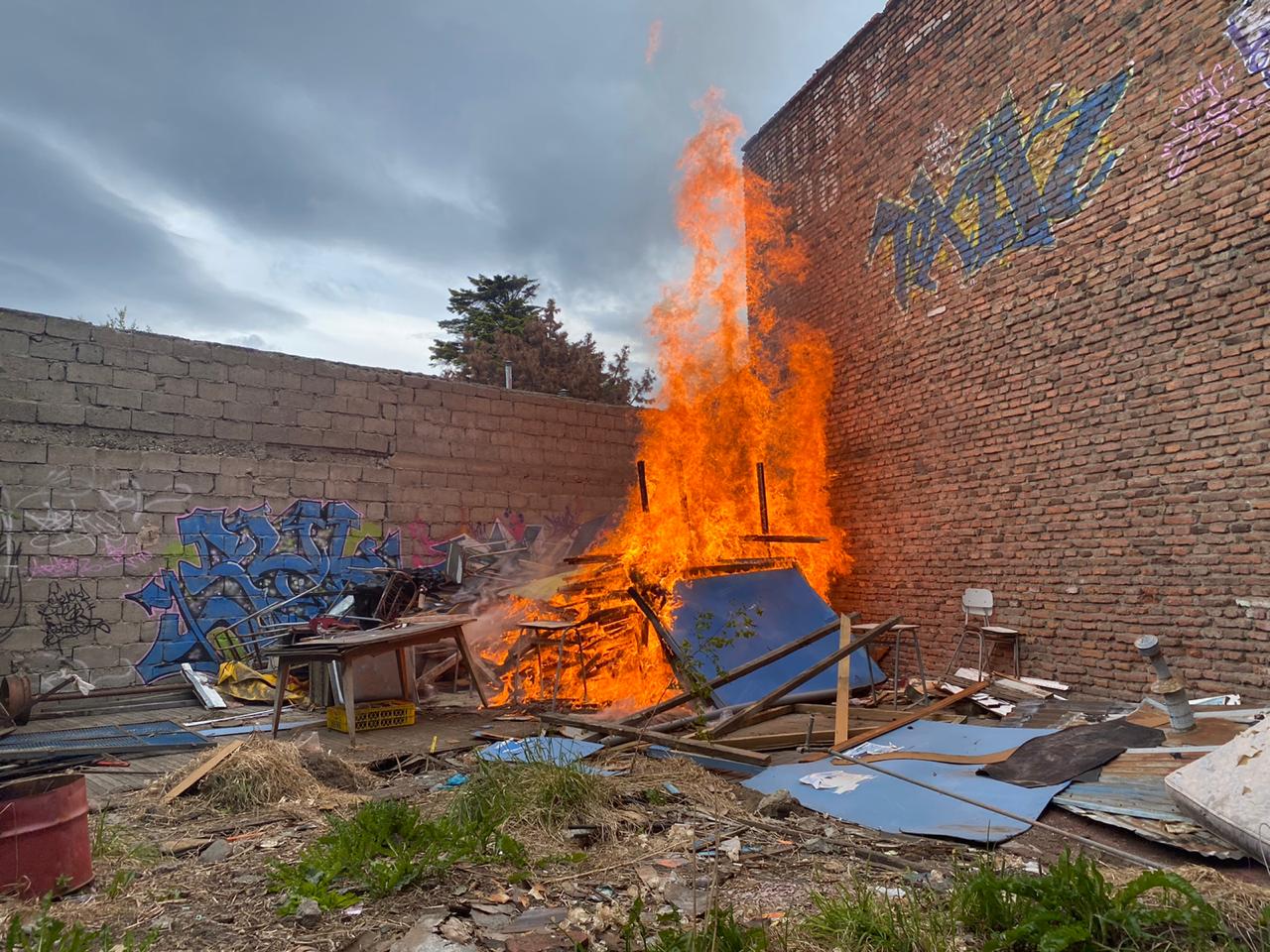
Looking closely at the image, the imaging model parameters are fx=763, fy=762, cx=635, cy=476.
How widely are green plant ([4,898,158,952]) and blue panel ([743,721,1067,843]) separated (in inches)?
135

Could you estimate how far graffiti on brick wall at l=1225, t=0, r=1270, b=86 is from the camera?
6.40 m

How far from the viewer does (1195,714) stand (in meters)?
5.58

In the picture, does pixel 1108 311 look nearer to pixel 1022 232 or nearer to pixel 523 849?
pixel 1022 232

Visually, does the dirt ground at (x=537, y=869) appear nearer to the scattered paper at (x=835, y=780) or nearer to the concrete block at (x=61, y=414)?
the scattered paper at (x=835, y=780)

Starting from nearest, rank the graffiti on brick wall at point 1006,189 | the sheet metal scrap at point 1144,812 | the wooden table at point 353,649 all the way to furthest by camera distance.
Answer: the sheet metal scrap at point 1144,812
the wooden table at point 353,649
the graffiti on brick wall at point 1006,189

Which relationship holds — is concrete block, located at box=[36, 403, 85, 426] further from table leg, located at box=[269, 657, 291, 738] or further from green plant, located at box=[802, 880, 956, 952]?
green plant, located at box=[802, 880, 956, 952]

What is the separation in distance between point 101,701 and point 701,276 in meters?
10.1

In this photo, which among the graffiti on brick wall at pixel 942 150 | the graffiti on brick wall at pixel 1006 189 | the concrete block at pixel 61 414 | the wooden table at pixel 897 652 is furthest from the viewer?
the graffiti on brick wall at pixel 942 150

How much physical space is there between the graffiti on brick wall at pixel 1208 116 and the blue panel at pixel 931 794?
17.9ft

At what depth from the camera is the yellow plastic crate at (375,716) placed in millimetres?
7375

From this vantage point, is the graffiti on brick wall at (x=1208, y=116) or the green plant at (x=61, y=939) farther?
the graffiti on brick wall at (x=1208, y=116)

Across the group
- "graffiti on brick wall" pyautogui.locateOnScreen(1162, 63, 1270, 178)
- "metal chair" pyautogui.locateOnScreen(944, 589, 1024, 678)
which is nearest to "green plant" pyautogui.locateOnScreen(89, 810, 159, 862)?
"metal chair" pyautogui.locateOnScreen(944, 589, 1024, 678)

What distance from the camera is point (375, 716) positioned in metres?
7.46

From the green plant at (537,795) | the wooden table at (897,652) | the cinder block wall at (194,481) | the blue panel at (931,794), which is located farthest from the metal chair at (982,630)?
the cinder block wall at (194,481)
